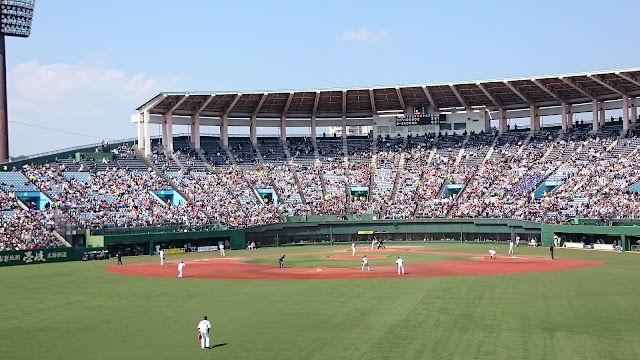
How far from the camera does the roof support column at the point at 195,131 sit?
307ft

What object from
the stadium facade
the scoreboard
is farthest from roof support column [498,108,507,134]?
the scoreboard

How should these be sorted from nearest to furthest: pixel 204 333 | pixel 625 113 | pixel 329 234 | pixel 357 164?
pixel 204 333
pixel 625 113
pixel 329 234
pixel 357 164

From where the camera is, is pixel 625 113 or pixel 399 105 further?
pixel 399 105

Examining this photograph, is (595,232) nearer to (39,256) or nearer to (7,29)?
(39,256)

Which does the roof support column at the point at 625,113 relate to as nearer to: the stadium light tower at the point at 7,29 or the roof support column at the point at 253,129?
the roof support column at the point at 253,129

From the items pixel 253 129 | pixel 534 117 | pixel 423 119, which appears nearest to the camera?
pixel 534 117

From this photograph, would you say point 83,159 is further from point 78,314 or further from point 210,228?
point 78,314

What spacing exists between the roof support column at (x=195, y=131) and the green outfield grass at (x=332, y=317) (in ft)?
160

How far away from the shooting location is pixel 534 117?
92.2 metres

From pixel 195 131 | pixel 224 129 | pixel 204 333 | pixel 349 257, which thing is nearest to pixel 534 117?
pixel 224 129

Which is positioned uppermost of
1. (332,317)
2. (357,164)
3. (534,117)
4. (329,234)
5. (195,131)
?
(534,117)

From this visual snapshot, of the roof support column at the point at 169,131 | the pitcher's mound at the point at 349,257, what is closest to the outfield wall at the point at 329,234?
the pitcher's mound at the point at 349,257

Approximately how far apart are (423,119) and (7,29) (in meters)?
53.3

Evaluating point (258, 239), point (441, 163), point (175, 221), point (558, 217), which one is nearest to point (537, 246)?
point (558, 217)
